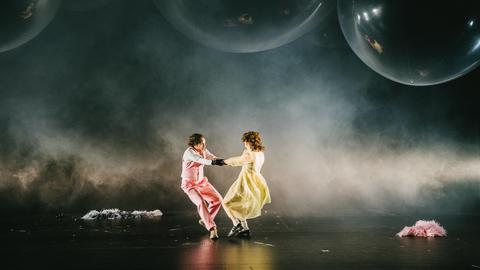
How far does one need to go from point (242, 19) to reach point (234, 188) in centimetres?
183

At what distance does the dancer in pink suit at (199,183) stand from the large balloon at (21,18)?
1681mm

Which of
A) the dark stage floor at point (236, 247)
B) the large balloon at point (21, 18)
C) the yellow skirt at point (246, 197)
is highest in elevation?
the large balloon at point (21, 18)

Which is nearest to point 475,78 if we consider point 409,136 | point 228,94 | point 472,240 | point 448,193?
point 409,136

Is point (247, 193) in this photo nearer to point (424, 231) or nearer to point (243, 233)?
point (243, 233)

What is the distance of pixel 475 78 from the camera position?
827 cm

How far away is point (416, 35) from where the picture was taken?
3.28 meters

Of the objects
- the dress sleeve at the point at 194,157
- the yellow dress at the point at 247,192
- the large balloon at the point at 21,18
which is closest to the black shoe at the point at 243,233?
the yellow dress at the point at 247,192

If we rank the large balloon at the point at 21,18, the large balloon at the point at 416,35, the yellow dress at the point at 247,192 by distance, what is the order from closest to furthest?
the large balloon at the point at 416,35, the large balloon at the point at 21,18, the yellow dress at the point at 247,192

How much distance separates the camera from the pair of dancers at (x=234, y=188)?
14.5 ft

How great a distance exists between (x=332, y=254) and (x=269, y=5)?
187 cm

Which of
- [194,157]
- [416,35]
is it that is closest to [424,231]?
[416,35]

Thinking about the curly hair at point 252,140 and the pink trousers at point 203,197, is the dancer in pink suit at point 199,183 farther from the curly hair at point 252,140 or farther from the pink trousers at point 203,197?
the curly hair at point 252,140

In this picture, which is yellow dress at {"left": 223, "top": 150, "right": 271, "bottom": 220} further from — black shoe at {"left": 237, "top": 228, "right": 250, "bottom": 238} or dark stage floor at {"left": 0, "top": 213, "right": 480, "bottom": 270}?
dark stage floor at {"left": 0, "top": 213, "right": 480, "bottom": 270}

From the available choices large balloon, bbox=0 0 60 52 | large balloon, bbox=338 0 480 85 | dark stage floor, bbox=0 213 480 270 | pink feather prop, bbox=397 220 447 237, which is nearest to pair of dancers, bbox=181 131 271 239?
dark stage floor, bbox=0 213 480 270
